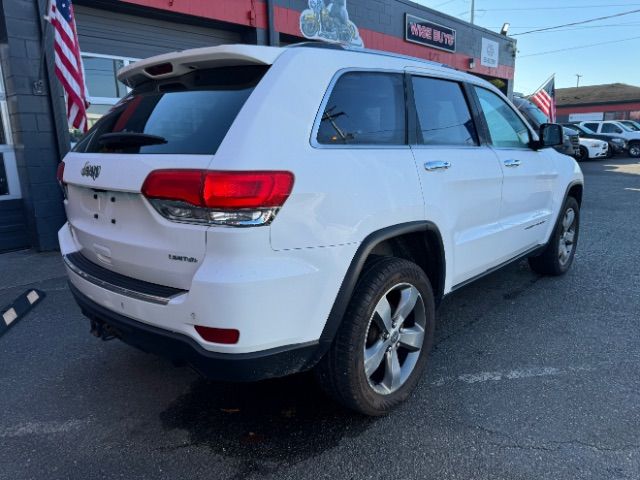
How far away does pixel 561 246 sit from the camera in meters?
4.97

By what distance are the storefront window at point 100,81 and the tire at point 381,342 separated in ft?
20.5

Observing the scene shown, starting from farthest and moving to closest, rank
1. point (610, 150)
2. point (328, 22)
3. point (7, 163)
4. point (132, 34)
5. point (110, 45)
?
1. point (610, 150)
2. point (328, 22)
3. point (132, 34)
4. point (110, 45)
5. point (7, 163)

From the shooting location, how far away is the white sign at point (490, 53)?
651 inches

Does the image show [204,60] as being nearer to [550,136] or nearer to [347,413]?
[347,413]

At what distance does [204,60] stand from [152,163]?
1.99 ft

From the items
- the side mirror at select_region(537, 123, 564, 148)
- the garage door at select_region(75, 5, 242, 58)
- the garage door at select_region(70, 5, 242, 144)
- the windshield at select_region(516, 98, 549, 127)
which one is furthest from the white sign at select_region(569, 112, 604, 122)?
the side mirror at select_region(537, 123, 564, 148)

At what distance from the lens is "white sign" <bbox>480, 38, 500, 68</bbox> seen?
16531 millimetres

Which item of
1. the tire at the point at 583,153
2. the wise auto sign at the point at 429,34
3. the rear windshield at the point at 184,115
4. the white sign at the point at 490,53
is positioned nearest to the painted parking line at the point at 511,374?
the rear windshield at the point at 184,115

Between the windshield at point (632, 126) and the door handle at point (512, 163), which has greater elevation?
the windshield at point (632, 126)

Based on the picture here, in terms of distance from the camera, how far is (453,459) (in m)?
2.35

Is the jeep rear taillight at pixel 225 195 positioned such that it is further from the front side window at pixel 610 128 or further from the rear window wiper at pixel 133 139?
the front side window at pixel 610 128

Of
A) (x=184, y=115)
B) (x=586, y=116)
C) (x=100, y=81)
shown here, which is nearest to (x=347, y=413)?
(x=184, y=115)

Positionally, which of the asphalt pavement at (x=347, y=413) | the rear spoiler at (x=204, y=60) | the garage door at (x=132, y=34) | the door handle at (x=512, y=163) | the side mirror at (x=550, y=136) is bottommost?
the asphalt pavement at (x=347, y=413)

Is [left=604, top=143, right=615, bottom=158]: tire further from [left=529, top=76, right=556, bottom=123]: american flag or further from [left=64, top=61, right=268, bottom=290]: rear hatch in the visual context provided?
[left=64, top=61, right=268, bottom=290]: rear hatch
